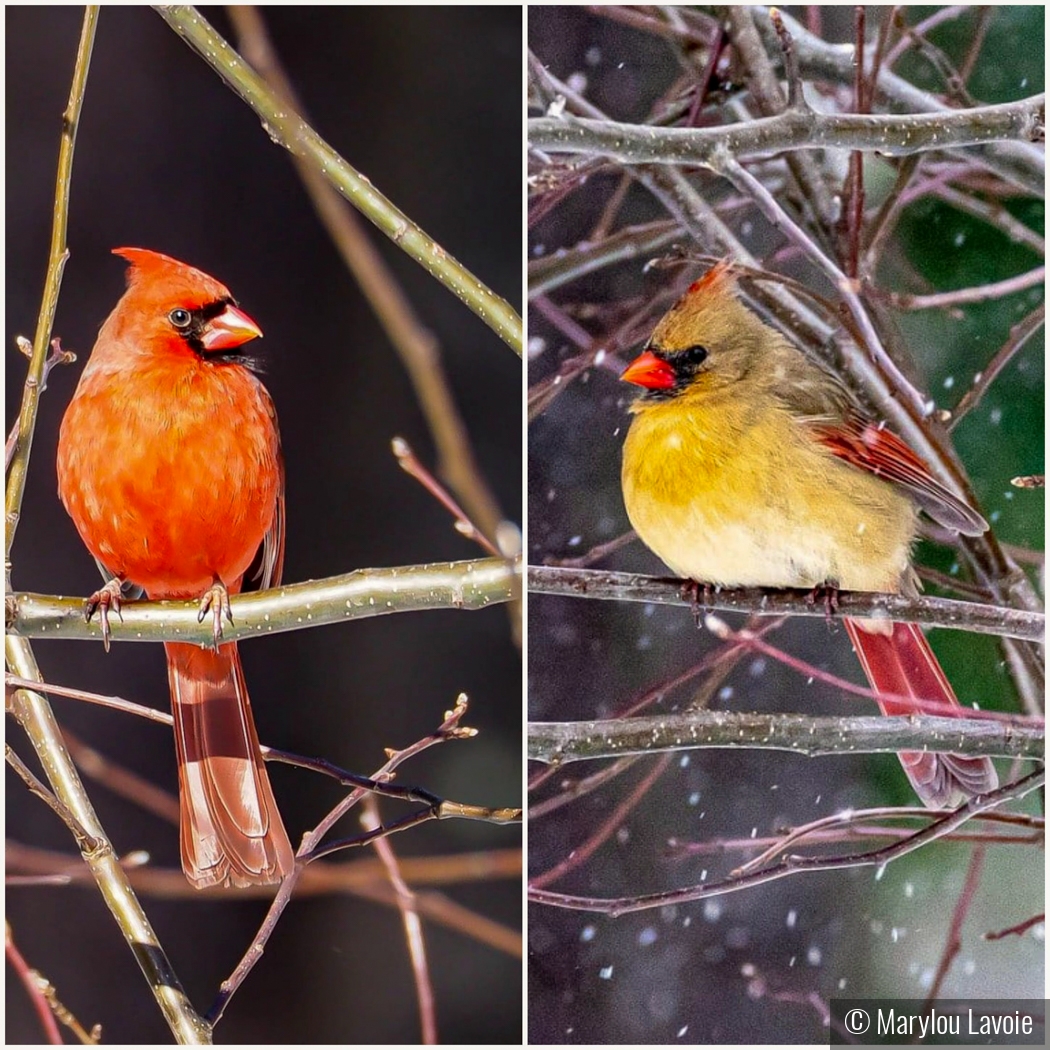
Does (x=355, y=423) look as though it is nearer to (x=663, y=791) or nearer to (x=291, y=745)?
(x=291, y=745)

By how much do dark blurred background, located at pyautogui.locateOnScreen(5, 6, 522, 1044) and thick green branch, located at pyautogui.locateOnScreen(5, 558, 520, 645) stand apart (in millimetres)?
45

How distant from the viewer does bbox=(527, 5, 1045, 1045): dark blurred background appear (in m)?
1.88

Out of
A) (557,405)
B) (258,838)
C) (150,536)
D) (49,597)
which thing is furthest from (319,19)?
(258,838)

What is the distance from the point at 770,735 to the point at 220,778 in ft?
2.78

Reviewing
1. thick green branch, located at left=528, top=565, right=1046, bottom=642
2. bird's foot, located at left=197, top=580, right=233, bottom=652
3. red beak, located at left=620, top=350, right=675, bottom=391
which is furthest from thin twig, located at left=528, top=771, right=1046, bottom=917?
red beak, located at left=620, top=350, right=675, bottom=391

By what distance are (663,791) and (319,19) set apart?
1306mm

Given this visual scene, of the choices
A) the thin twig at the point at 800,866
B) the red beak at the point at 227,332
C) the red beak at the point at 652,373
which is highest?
the red beak at the point at 227,332

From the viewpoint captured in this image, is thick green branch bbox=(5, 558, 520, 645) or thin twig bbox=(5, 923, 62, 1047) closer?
thick green branch bbox=(5, 558, 520, 645)

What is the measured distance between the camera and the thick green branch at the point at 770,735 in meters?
1.86

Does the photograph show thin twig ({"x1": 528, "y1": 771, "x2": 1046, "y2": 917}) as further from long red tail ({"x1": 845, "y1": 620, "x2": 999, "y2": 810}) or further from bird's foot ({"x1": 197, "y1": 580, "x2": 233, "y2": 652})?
bird's foot ({"x1": 197, "y1": 580, "x2": 233, "y2": 652})

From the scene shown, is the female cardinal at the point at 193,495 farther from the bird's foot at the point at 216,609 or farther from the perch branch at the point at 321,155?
the perch branch at the point at 321,155

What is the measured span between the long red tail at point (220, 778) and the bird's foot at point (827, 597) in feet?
2.88

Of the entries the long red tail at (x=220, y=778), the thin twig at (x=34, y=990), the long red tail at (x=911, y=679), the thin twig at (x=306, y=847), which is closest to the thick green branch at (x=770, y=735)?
the long red tail at (x=911, y=679)

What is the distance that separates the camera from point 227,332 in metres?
1.81
